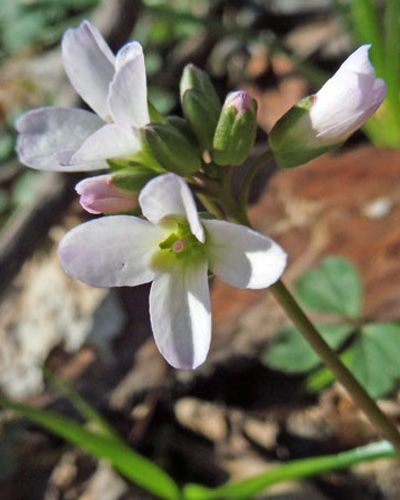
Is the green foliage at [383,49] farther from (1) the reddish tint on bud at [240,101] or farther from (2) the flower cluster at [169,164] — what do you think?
(1) the reddish tint on bud at [240,101]

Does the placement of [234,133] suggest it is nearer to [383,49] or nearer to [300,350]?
[300,350]

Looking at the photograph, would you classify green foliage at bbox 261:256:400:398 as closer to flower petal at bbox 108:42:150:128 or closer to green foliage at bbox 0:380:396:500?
green foliage at bbox 0:380:396:500

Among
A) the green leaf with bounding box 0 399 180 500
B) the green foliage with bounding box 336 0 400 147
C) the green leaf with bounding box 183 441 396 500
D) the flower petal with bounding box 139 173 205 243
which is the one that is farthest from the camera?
the green foliage with bounding box 336 0 400 147

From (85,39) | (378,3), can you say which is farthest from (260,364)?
(378,3)

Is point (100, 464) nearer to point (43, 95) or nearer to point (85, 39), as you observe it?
point (85, 39)

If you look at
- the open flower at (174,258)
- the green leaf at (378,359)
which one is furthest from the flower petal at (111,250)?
the green leaf at (378,359)

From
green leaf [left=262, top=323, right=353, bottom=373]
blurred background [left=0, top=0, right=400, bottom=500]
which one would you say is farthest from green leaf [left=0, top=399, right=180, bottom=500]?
green leaf [left=262, top=323, right=353, bottom=373]
